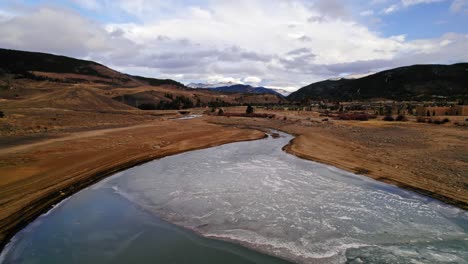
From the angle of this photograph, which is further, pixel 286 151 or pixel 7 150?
pixel 286 151

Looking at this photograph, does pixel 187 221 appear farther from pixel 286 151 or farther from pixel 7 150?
pixel 7 150

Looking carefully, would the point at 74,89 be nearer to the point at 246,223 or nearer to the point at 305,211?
the point at 246,223

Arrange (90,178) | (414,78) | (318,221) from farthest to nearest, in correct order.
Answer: (414,78), (90,178), (318,221)

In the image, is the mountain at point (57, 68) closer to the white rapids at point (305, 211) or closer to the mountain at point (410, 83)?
the mountain at point (410, 83)

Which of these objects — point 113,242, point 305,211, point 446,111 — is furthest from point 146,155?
point 446,111

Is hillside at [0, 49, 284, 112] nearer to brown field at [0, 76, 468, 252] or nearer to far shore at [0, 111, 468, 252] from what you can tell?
brown field at [0, 76, 468, 252]

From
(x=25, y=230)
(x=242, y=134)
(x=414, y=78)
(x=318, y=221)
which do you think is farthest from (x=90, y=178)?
(x=414, y=78)

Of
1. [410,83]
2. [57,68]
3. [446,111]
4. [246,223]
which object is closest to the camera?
[246,223]
